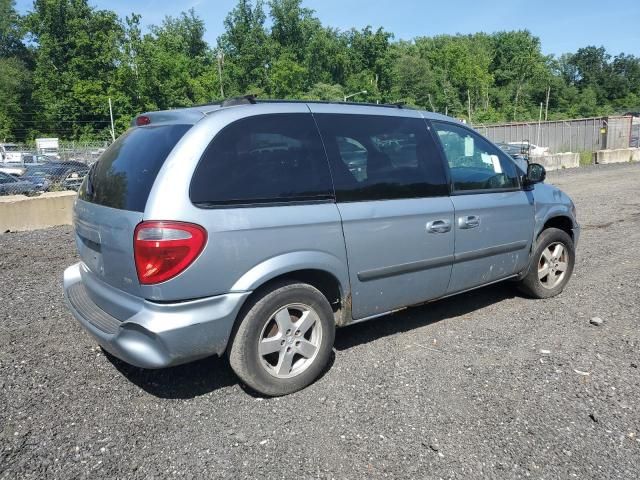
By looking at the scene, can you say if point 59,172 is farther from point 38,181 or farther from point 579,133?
point 579,133

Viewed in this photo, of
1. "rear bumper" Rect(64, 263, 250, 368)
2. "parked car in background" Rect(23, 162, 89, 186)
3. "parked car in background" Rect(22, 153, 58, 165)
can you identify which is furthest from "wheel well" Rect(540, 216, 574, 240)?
"parked car in background" Rect(22, 153, 58, 165)

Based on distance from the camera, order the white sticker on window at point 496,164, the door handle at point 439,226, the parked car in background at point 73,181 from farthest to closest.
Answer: the parked car in background at point 73,181 < the white sticker on window at point 496,164 < the door handle at point 439,226

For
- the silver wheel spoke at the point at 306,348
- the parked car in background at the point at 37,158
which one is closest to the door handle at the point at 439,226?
the silver wheel spoke at the point at 306,348

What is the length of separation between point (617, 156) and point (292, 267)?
26.5m

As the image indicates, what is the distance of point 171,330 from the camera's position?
2967 mm

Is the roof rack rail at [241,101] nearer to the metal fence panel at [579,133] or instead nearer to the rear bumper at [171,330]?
the rear bumper at [171,330]

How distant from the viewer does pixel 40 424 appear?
3117 millimetres

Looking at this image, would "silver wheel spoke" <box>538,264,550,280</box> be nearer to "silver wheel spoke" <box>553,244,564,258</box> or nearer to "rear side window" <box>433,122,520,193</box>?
"silver wheel spoke" <box>553,244,564,258</box>

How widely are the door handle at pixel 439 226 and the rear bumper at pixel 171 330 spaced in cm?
159

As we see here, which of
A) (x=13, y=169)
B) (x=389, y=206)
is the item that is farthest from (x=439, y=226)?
(x=13, y=169)

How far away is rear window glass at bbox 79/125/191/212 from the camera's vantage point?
313 centimetres

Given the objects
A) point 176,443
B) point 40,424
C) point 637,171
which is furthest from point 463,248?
point 637,171

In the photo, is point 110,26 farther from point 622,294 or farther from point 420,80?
point 622,294

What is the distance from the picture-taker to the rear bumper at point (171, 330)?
2.97 metres
